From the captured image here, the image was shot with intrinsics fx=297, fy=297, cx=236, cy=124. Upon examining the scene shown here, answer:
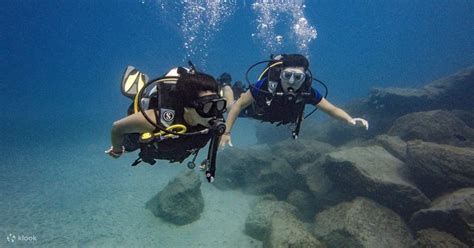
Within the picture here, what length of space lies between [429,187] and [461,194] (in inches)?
44.6

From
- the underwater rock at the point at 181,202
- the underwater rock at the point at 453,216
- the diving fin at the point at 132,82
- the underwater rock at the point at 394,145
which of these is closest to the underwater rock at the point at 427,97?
the underwater rock at the point at 394,145

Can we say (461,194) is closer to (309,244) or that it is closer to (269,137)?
(309,244)

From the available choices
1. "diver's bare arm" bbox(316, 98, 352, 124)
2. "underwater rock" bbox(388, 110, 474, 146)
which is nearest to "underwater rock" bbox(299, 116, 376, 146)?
"underwater rock" bbox(388, 110, 474, 146)

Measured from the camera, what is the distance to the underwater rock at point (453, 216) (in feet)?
20.7

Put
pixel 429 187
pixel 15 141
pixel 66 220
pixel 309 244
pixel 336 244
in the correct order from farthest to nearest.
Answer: pixel 15 141, pixel 66 220, pixel 429 187, pixel 336 244, pixel 309 244

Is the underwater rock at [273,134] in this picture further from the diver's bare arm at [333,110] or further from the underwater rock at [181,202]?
the diver's bare arm at [333,110]

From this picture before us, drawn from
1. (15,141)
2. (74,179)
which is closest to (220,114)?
(74,179)

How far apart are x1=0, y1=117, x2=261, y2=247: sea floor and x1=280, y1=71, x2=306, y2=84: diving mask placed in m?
4.68

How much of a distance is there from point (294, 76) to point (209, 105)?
2.70 metres

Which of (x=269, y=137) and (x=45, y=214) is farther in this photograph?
(x=269, y=137)

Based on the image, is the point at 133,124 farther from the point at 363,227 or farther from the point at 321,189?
the point at 321,189

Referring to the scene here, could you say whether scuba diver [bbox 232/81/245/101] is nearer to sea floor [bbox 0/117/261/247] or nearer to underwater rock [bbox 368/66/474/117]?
sea floor [bbox 0/117/261/247]

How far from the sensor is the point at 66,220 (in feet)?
30.2

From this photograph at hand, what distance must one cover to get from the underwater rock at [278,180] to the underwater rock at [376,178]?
2.07 m
